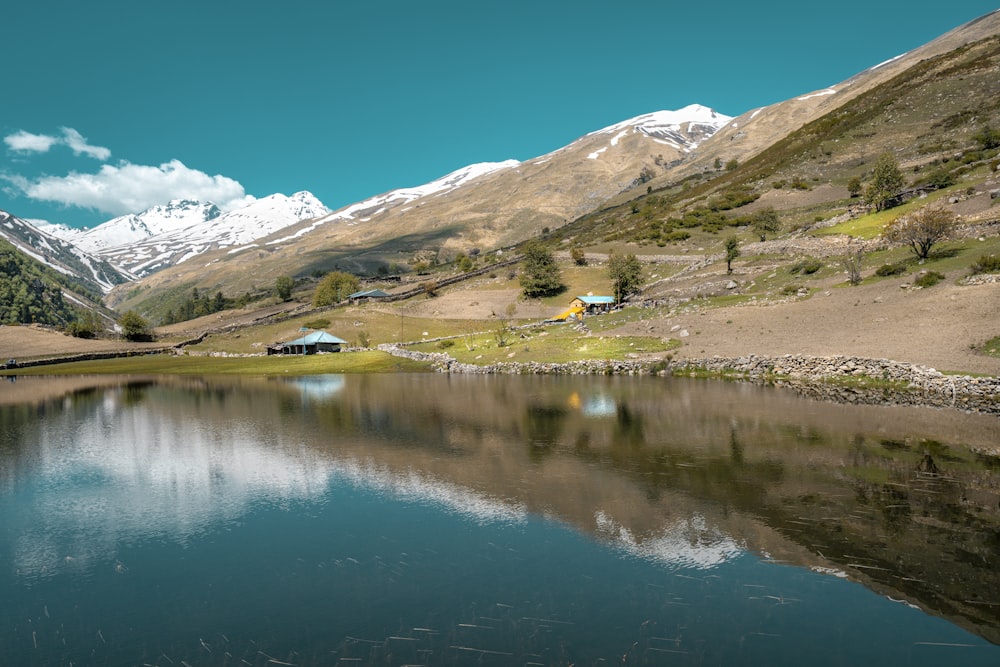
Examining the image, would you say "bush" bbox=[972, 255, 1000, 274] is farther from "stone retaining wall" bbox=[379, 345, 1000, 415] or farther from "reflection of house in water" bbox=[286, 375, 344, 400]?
"reflection of house in water" bbox=[286, 375, 344, 400]

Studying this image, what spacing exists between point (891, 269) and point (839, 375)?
88.5 feet

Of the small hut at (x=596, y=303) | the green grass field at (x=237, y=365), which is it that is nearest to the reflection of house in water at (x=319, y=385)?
the green grass field at (x=237, y=365)

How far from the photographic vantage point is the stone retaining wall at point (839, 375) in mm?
34062

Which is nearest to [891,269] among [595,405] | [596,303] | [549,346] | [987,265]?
[987,265]

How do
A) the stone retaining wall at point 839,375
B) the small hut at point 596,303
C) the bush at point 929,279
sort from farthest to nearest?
the small hut at point 596,303
the bush at point 929,279
the stone retaining wall at point 839,375

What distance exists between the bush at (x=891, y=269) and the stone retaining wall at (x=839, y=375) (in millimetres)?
22917

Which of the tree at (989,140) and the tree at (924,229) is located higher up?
the tree at (989,140)

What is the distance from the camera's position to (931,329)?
4428 cm

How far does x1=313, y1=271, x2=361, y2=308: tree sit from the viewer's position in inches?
5842

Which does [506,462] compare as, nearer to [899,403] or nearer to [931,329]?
[899,403]

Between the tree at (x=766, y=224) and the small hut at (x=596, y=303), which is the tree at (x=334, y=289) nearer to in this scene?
the small hut at (x=596, y=303)

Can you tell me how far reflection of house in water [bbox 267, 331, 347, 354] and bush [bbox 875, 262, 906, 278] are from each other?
3306 inches

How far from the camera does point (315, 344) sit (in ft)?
348

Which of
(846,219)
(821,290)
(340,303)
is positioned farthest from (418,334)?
(846,219)
